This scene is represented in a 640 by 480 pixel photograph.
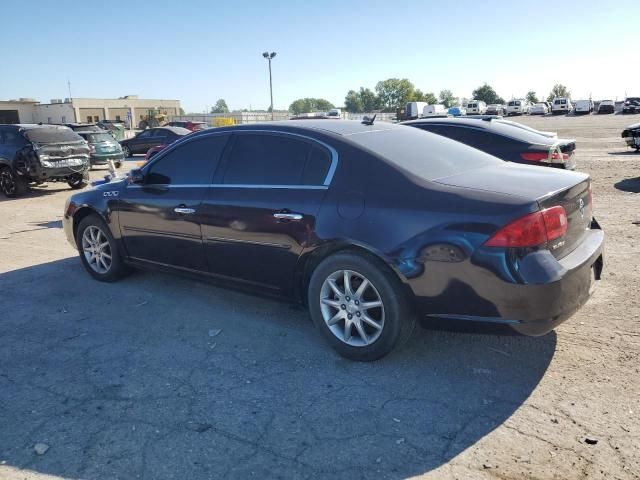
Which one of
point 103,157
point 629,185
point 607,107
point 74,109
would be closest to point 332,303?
point 629,185

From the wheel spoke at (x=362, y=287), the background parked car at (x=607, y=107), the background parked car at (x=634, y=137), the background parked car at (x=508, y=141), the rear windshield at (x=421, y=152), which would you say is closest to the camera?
the wheel spoke at (x=362, y=287)

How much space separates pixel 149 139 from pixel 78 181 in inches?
397

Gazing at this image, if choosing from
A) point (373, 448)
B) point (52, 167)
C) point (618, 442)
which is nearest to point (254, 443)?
point (373, 448)

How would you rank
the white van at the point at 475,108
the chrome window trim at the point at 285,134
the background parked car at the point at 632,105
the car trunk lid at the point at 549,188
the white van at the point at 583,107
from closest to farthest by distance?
1. the car trunk lid at the point at 549,188
2. the chrome window trim at the point at 285,134
3. the background parked car at the point at 632,105
4. the white van at the point at 583,107
5. the white van at the point at 475,108

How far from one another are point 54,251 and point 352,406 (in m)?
5.73

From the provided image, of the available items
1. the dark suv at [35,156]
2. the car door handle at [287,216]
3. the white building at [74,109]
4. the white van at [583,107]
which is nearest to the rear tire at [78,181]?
the dark suv at [35,156]

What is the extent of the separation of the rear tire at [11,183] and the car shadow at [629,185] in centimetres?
1330

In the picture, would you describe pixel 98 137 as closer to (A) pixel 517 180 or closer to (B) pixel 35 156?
(B) pixel 35 156

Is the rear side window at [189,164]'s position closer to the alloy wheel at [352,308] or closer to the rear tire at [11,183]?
the alloy wheel at [352,308]

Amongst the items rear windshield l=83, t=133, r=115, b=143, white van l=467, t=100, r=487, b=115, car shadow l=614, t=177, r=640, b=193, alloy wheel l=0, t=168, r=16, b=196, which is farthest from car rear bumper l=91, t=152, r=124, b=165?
white van l=467, t=100, r=487, b=115

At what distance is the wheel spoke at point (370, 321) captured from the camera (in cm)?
365

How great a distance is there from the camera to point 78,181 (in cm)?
1407

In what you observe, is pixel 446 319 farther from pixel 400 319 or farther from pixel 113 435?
pixel 113 435

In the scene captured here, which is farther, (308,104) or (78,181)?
(308,104)
